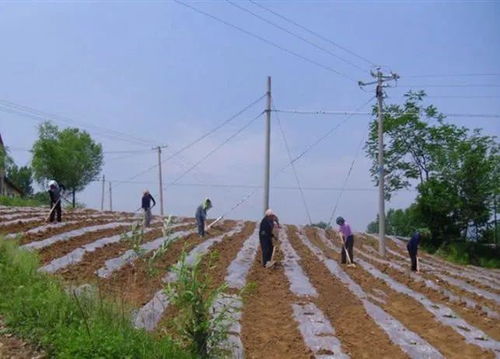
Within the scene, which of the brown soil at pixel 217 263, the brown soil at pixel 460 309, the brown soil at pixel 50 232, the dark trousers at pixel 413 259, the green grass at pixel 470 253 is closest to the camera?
the brown soil at pixel 217 263

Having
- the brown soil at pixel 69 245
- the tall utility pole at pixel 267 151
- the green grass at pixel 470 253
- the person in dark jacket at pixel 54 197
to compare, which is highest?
the tall utility pole at pixel 267 151

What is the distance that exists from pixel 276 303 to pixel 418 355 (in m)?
2.91

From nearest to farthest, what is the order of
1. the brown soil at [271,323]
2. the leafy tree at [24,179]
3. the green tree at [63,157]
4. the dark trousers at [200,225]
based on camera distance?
the brown soil at [271,323]
the dark trousers at [200,225]
the green tree at [63,157]
the leafy tree at [24,179]

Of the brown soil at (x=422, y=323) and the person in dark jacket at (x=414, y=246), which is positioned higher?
the person in dark jacket at (x=414, y=246)

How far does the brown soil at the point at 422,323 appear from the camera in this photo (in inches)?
307

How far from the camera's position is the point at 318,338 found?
7727 millimetres

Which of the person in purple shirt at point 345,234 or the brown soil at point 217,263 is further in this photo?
the person in purple shirt at point 345,234

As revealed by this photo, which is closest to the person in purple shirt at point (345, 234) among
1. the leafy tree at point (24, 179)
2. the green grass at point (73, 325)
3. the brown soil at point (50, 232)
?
the brown soil at point (50, 232)

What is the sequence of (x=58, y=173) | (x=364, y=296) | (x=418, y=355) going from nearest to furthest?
(x=418, y=355) → (x=364, y=296) → (x=58, y=173)

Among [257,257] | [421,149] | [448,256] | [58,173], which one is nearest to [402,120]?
[421,149]

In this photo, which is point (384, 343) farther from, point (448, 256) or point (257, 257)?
point (448, 256)

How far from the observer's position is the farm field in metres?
7.37

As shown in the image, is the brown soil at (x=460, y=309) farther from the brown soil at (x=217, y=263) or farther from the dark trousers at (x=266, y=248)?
the brown soil at (x=217, y=263)

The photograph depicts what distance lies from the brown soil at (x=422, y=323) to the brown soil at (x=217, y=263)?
9.61 feet
